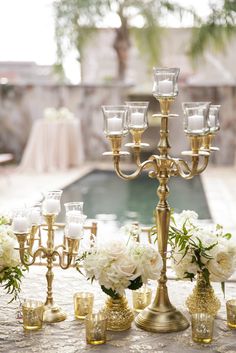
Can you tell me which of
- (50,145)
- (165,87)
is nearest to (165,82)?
(165,87)

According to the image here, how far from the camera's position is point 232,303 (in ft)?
8.00

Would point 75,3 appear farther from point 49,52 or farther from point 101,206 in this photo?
point 101,206

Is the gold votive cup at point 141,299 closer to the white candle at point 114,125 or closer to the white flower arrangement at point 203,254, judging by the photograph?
the white flower arrangement at point 203,254

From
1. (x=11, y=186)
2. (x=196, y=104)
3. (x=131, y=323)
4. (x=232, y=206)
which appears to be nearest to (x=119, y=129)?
(x=196, y=104)

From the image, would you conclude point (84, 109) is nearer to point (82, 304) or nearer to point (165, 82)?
point (82, 304)

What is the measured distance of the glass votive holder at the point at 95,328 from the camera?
7.28ft

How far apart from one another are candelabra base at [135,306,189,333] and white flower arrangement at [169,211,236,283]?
0.17 metres

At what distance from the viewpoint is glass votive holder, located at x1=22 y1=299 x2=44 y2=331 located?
2328 millimetres

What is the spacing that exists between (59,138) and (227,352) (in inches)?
283

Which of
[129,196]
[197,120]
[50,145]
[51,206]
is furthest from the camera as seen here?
[50,145]

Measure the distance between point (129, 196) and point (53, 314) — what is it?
5033 mm

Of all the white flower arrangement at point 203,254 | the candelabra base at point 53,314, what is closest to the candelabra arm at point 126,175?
the white flower arrangement at point 203,254

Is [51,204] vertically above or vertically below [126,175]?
below

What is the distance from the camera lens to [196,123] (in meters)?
2.21
